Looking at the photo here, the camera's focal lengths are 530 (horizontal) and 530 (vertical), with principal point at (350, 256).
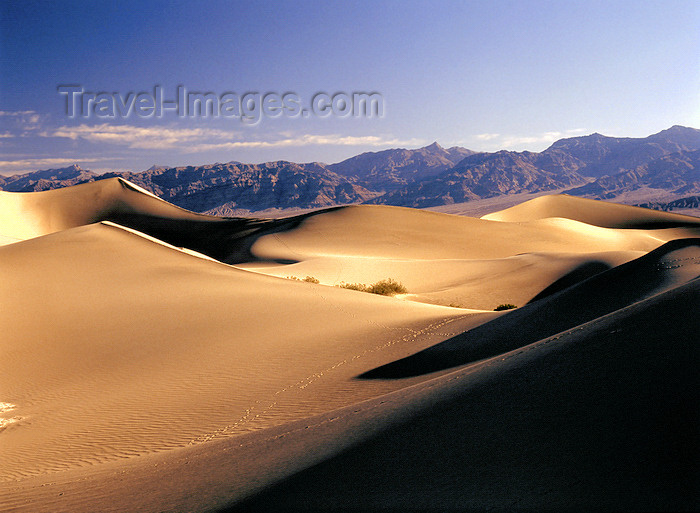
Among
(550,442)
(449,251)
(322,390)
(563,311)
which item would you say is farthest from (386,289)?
(449,251)

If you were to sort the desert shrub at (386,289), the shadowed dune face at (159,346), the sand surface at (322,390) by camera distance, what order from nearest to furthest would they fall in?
the sand surface at (322,390)
the shadowed dune face at (159,346)
the desert shrub at (386,289)

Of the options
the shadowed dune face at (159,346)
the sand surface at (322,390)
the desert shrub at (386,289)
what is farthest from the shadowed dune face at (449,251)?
the shadowed dune face at (159,346)

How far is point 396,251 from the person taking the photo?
4622 centimetres

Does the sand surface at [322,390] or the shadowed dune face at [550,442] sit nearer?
the shadowed dune face at [550,442]

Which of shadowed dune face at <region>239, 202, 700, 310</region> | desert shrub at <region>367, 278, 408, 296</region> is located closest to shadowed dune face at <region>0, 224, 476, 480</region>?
desert shrub at <region>367, 278, 408, 296</region>

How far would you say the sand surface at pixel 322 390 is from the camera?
4.44m

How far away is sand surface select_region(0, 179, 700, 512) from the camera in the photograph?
4.44 meters

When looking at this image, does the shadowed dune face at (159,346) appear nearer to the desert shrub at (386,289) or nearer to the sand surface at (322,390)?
the sand surface at (322,390)

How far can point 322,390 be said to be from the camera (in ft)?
30.5

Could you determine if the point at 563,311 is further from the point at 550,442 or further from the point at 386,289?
the point at 386,289

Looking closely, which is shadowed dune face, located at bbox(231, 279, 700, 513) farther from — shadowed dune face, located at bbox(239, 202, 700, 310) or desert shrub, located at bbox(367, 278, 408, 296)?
desert shrub, located at bbox(367, 278, 408, 296)

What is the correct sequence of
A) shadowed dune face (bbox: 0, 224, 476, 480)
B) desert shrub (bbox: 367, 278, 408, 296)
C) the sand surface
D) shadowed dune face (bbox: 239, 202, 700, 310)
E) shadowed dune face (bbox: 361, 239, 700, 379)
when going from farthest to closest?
1. shadowed dune face (bbox: 239, 202, 700, 310)
2. desert shrub (bbox: 367, 278, 408, 296)
3. shadowed dune face (bbox: 361, 239, 700, 379)
4. shadowed dune face (bbox: 0, 224, 476, 480)
5. the sand surface

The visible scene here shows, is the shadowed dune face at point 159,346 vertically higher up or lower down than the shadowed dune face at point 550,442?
lower down

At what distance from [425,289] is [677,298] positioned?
21.5 m
